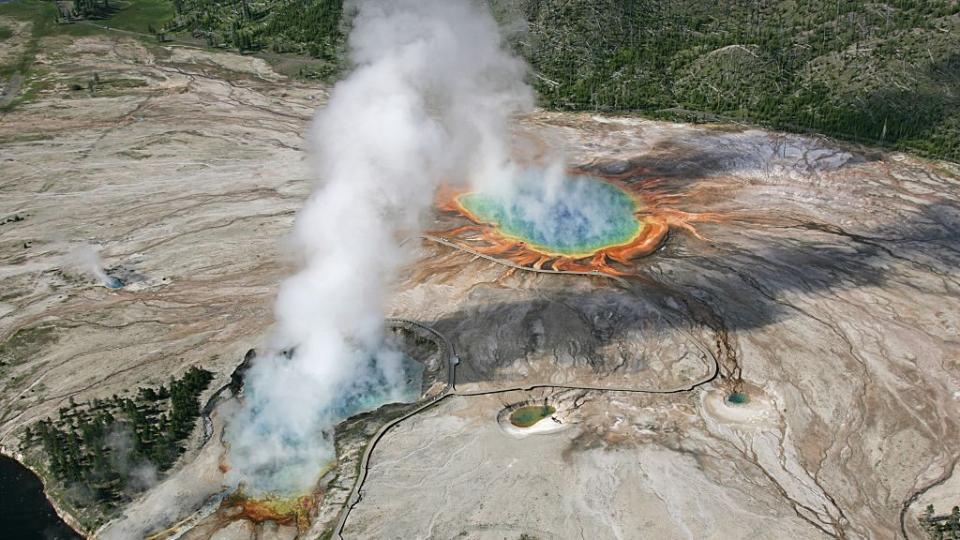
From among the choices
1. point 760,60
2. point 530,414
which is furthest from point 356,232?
point 760,60

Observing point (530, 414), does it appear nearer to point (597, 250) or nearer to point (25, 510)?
point (597, 250)

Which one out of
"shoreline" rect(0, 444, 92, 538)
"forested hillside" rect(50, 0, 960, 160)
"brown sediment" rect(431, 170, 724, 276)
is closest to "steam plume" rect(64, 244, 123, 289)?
"shoreline" rect(0, 444, 92, 538)

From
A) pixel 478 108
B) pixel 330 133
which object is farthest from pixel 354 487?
pixel 478 108

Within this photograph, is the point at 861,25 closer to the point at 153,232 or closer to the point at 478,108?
the point at 478,108

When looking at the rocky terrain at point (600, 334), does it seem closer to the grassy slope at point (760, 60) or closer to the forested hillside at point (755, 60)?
the forested hillside at point (755, 60)

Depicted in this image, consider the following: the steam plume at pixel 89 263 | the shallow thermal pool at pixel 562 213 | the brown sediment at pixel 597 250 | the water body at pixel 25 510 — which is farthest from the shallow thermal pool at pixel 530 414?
the steam plume at pixel 89 263

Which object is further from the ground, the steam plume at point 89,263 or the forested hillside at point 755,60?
the forested hillside at point 755,60
